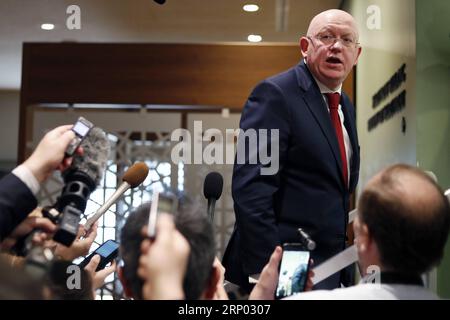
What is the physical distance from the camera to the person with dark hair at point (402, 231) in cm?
108

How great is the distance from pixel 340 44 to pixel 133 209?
Result: 102 cm

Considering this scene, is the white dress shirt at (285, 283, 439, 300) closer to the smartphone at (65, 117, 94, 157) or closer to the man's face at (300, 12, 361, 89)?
the smartphone at (65, 117, 94, 157)

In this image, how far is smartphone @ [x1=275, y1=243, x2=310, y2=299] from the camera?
47.9 inches

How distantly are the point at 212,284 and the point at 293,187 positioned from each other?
2.58 feet

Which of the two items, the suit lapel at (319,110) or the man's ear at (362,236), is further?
the suit lapel at (319,110)

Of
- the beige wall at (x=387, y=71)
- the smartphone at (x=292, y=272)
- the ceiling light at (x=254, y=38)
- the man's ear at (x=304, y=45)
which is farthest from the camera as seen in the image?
the ceiling light at (x=254, y=38)

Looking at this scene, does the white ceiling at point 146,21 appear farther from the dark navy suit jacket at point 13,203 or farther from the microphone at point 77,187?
the dark navy suit jacket at point 13,203

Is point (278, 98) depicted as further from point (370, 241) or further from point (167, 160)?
point (167, 160)

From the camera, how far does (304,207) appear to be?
1785 millimetres

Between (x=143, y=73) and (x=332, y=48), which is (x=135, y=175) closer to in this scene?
(x=332, y=48)

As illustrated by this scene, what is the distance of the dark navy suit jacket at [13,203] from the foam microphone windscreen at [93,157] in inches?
3.1

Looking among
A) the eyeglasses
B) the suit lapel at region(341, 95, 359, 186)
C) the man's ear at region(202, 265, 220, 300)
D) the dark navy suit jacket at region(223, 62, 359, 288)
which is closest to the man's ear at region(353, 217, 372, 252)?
the man's ear at region(202, 265, 220, 300)

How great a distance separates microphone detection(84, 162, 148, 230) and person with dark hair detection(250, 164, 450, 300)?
0.42 metres

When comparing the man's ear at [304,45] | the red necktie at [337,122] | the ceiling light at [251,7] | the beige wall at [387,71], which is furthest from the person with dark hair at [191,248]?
the ceiling light at [251,7]
